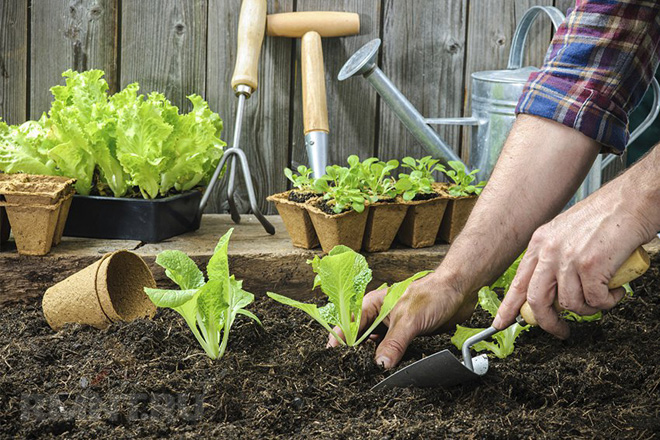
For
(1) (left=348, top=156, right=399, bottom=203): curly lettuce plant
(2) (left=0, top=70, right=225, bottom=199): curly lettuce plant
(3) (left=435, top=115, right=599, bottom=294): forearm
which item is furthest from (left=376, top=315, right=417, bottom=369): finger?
(2) (left=0, top=70, right=225, bottom=199): curly lettuce plant

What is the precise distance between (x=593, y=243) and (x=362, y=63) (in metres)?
0.99

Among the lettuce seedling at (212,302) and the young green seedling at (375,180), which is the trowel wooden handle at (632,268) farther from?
the young green seedling at (375,180)

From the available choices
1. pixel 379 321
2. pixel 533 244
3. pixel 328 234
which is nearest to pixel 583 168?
pixel 533 244

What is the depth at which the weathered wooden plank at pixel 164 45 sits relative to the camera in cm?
215

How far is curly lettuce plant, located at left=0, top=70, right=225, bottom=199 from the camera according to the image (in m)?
1.70

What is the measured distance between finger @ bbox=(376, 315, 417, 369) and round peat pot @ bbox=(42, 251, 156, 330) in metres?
0.49

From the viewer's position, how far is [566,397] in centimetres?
122

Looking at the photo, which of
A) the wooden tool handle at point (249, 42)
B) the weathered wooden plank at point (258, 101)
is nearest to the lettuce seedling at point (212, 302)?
the wooden tool handle at point (249, 42)

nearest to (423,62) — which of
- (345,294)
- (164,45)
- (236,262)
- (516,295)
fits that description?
(164,45)

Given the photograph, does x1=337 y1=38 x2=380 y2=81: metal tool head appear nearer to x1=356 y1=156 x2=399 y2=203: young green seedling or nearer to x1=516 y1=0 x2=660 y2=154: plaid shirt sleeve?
x1=356 y1=156 x2=399 y2=203: young green seedling

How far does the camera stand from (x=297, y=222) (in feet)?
5.73

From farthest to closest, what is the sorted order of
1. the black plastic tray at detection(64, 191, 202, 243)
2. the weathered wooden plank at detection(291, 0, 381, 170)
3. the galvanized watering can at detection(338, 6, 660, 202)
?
the weathered wooden plank at detection(291, 0, 381, 170) → the galvanized watering can at detection(338, 6, 660, 202) → the black plastic tray at detection(64, 191, 202, 243)

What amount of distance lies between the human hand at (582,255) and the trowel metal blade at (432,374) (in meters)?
0.15

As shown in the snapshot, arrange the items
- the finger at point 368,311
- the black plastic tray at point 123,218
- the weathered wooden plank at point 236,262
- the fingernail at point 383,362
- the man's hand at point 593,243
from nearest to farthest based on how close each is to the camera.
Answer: the man's hand at point 593,243
the fingernail at point 383,362
the finger at point 368,311
the weathered wooden plank at point 236,262
the black plastic tray at point 123,218
